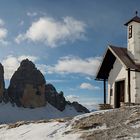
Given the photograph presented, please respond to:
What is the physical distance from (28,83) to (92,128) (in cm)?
17077

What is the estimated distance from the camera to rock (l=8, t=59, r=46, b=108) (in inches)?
7234

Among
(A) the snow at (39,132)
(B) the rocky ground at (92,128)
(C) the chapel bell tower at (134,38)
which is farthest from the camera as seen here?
(C) the chapel bell tower at (134,38)

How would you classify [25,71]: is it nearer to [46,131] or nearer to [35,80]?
[35,80]

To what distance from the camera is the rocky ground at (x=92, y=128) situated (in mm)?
15248

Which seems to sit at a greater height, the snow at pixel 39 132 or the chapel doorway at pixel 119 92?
the chapel doorway at pixel 119 92

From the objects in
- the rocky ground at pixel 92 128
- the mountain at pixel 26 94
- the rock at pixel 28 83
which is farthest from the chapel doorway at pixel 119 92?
the rock at pixel 28 83

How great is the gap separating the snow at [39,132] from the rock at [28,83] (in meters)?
164

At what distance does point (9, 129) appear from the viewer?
2067 centimetres

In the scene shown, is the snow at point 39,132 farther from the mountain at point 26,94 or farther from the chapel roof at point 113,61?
the mountain at point 26,94

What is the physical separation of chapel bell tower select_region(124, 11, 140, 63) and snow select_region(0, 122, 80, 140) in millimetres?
13484

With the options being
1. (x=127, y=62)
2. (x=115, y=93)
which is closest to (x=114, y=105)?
(x=115, y=93)

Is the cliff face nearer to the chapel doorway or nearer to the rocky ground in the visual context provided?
the chapel doorway

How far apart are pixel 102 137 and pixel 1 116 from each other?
617 ft

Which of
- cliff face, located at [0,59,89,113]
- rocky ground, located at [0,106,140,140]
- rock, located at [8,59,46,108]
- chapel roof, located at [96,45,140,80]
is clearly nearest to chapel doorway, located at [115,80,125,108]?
chapel roof, located at [96,45,140,80]
